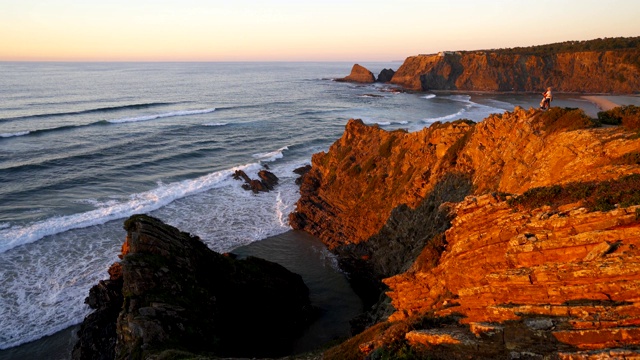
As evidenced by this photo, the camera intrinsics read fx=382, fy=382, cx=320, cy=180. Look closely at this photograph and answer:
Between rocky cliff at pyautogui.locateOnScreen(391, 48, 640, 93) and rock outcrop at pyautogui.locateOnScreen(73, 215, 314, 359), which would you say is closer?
rock outcrop at pyautogui.locateOnScreen(73, 215, 314, 359)

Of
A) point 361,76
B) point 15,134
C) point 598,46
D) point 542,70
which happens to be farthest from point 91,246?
point 361,76

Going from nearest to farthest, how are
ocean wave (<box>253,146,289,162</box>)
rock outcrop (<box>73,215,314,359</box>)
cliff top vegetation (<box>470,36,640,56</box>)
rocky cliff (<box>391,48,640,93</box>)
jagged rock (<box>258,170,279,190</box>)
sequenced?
rock outcrop (<box>73,215,314,359</box>) < jagged rock (<box>258,170,279,190</box>) < ocean wave (<box>253,146,289,162</box>) < rocky cliff (<box>391,48,640,93</box>) < cliff top vegetation (<box>470,36,640,56</box>)

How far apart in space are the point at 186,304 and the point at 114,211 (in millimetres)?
19601

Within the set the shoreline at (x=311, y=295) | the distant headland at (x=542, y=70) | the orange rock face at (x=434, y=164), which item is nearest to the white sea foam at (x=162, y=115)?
the orange rock face at (x=434, y=164)

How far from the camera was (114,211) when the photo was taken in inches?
1201

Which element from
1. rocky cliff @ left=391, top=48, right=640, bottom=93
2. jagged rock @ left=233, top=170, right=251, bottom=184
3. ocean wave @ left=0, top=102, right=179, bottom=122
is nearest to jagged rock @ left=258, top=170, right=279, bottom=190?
jagged rock @ left=233, top=170, right=251, bottom=184

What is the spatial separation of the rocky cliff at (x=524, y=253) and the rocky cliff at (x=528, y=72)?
318 ft

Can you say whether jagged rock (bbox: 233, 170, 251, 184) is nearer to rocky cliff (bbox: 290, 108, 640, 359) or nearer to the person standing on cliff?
rocky cliff (bbox: 290, 108, 640, 359)

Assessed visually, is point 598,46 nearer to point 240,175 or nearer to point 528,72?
point 528,72

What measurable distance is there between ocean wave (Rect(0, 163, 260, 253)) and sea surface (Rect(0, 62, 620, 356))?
98mm

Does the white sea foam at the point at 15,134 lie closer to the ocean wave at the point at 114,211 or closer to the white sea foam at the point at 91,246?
the white sea foam at the point at 91,246

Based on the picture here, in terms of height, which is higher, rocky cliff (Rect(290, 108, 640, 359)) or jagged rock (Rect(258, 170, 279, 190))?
rocky cliff (Rect(290, 108, 640, 359))

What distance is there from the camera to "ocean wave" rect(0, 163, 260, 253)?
2623cm

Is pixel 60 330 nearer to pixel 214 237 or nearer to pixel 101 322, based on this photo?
pixel 101 322
